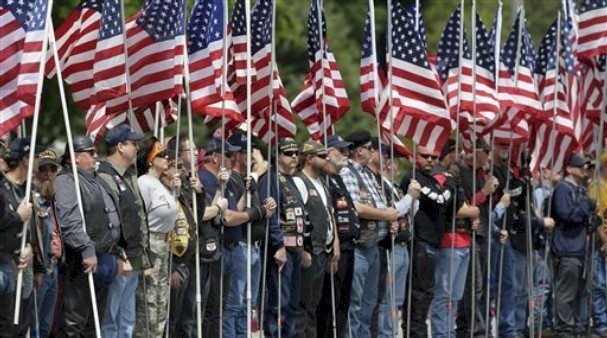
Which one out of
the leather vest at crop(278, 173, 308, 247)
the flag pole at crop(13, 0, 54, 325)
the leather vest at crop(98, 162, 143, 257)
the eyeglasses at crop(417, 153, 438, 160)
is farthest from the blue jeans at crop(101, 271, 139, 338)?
the eyeglasses at crop(417, 153, 438, 160)

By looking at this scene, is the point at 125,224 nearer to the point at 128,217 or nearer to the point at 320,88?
the point at 128,217

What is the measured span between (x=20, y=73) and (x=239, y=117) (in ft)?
10.2

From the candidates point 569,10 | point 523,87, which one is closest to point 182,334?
point 523,87

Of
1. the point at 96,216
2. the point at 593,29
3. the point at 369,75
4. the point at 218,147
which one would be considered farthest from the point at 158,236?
the point at 593,29

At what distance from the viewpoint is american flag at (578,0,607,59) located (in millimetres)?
19750

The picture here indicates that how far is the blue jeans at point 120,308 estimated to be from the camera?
1384 centimetres

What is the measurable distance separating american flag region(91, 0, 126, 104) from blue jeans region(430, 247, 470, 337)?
4713 millimetres

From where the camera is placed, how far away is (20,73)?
41.9 ft

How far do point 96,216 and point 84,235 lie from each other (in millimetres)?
390

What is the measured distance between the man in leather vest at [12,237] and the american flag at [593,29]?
29.0 ft

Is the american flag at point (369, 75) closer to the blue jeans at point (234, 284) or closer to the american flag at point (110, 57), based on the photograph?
the blue jeans at point (234, 284)

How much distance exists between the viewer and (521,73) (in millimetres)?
19500

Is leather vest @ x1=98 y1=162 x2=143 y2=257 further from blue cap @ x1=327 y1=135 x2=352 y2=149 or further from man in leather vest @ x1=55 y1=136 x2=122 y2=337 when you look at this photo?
blue cap @ x1=327 y1=135 x2=352 y2=149

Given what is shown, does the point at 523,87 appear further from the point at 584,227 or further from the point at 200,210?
the point at 200,210
